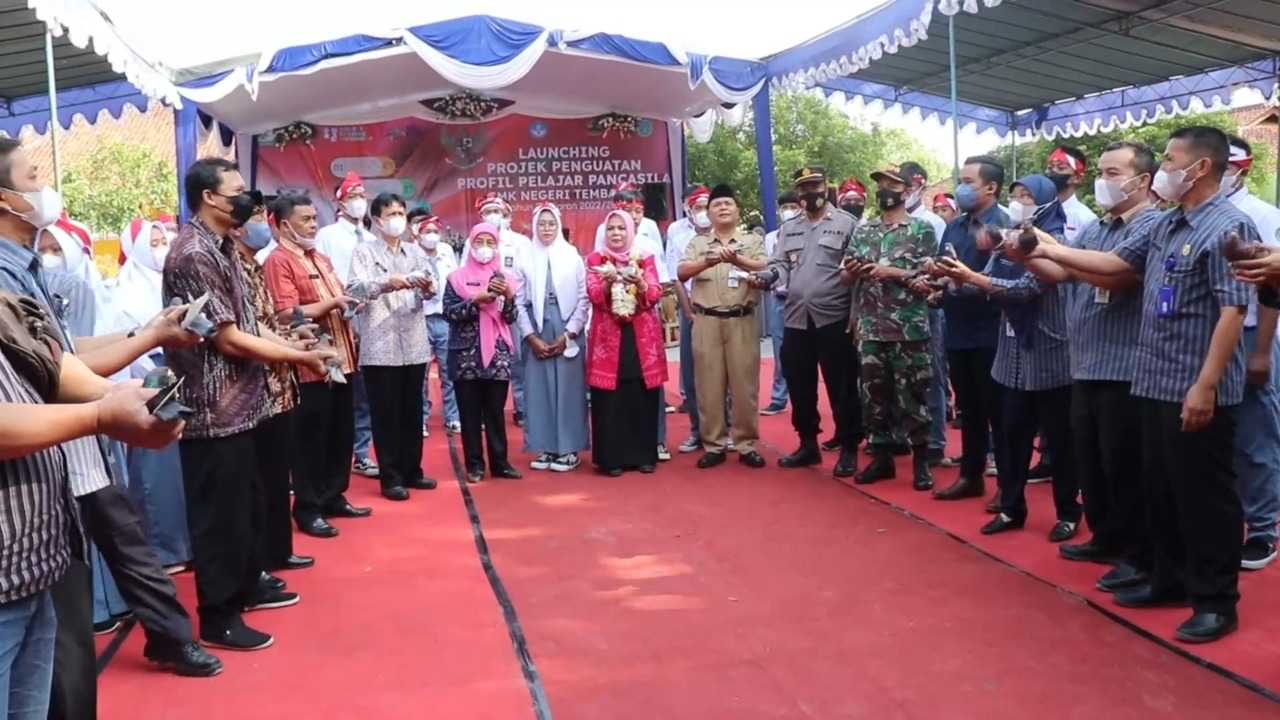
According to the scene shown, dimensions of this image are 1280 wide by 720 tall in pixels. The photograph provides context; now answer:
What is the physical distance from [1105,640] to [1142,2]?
752 centimetres

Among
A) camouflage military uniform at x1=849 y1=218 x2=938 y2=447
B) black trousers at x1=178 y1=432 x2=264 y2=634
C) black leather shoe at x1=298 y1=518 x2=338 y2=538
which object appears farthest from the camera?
camouflage military uniform at x1=849 y1=218 x2=938 y2=447

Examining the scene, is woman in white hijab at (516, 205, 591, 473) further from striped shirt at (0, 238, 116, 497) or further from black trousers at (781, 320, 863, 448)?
striped shirt at (0, 238, 116, 497)

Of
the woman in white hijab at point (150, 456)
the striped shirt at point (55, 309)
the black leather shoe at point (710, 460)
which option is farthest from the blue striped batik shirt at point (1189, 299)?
the woman in white hijab at point (150, 456)

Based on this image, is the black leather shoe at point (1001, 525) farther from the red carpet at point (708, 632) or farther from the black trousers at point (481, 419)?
the black trousers at point (481, 419)

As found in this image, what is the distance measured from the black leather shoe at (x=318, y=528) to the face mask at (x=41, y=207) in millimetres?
2633

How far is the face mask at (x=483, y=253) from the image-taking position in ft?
19.7

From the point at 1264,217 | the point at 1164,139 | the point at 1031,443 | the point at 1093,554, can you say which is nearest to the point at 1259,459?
the point at 1093,554

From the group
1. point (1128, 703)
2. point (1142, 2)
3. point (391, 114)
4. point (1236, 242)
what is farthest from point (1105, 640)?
point (391, 114)

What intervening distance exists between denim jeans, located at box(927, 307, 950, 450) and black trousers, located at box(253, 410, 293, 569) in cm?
362

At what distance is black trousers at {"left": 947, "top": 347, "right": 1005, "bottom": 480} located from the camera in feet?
16.3

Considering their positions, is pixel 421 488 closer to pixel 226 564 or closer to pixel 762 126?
pixel 226 564

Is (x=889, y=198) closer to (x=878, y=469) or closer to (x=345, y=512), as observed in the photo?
(x=878, y=469)

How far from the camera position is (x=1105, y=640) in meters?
3.36

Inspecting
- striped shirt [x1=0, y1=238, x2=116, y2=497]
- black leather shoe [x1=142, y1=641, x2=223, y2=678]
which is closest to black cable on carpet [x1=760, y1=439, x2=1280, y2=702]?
black leather shoe [x1=142, y1=641, x2=223, y2=678]
